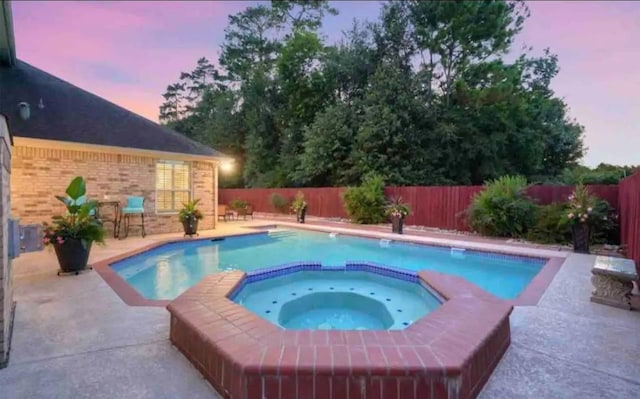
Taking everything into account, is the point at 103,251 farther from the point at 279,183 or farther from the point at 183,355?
the point at 279,183

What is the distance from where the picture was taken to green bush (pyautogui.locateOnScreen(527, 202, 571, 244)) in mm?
9016

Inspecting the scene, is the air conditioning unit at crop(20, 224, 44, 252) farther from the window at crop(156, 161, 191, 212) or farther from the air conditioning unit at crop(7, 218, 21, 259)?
the window at crop(156, 161, 191, 212)

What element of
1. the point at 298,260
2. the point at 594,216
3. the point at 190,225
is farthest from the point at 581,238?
the point at 190,225

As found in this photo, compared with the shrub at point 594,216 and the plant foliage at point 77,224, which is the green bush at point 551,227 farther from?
the plant foliage at point 77,224

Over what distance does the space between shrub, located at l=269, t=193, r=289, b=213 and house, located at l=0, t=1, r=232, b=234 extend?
7216 mm

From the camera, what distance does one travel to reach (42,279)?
521 cm

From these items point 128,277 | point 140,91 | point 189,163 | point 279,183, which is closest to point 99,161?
point 189,163

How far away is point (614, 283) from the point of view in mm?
4199

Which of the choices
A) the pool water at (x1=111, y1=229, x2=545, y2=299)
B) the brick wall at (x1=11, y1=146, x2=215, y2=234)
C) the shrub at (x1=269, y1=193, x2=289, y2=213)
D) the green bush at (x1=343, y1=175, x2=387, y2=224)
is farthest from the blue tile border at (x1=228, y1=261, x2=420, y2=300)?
the shrub at (x1=269, y1=193, x2=289, y2=213)

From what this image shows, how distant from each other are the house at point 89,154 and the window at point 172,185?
0.10ft

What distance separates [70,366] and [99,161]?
27.2 ft

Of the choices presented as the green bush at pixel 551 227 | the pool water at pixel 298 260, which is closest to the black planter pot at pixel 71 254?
the pool water at pixel 298 260

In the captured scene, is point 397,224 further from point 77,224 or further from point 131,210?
point 77,224

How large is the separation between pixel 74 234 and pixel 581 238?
34.3 ft
